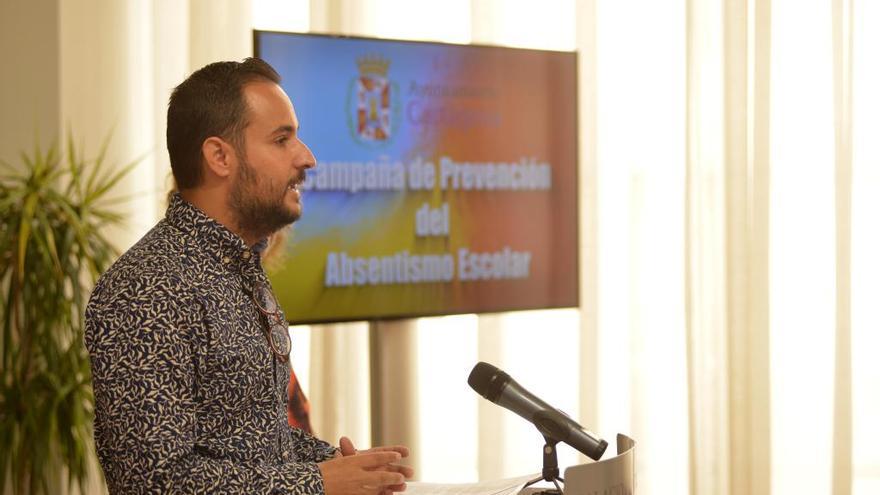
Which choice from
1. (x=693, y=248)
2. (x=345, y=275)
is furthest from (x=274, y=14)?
(x=693, y=248)

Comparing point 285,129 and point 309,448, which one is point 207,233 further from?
point 309,448

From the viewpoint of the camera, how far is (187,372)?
4.94 ft

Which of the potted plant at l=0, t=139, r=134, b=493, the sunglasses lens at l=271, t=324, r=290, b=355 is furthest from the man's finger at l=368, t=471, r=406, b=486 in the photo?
the potted plant at l=0, t=139, r=134, b=493

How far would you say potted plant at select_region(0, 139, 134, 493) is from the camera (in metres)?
2.93

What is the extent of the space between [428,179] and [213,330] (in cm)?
171

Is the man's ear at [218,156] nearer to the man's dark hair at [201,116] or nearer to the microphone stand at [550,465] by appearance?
the man's dark hair at [201,116]

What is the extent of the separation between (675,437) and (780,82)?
146 cm

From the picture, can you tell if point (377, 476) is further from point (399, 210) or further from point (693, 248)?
point (693, 248)

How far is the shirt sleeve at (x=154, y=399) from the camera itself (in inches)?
56.3

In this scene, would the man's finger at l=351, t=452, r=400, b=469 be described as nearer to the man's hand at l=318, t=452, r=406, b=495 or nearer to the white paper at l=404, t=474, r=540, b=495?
the man's hand at l=318, t=452, r=406, b=495

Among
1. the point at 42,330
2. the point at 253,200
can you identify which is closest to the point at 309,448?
the point at 253,200

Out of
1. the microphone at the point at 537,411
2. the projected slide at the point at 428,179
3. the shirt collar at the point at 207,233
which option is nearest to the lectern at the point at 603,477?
the microphone at the point at 537,411

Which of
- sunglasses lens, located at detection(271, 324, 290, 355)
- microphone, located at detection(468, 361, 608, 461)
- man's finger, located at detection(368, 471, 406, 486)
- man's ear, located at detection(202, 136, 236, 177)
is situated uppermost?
man's ear, located at detection(202, 136, 236, 177)

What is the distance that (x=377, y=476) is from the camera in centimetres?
155
